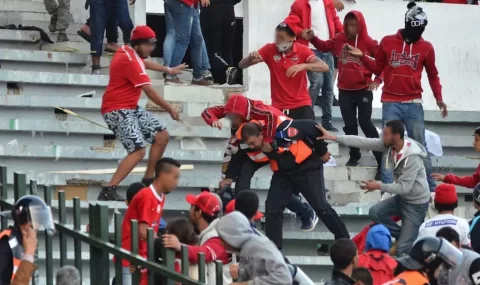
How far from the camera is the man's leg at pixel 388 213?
11.7 meters

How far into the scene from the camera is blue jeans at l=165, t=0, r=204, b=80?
14008mm

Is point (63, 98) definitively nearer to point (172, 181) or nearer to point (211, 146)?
point (211, 146)

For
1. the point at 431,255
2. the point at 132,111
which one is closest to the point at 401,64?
the point at 132,111

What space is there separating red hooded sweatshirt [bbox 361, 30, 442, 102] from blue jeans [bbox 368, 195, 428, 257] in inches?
74.2

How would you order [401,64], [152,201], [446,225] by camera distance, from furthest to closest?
[401,64] < [446,225] < [152,201]

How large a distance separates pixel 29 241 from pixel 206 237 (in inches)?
70.1

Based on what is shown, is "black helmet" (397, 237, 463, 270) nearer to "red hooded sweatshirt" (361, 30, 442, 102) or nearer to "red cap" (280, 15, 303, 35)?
"red hooded sweatshirt" (361, 30, 442, 102)

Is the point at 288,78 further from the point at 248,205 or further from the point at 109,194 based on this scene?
the point at 248,205

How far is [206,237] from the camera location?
905cm

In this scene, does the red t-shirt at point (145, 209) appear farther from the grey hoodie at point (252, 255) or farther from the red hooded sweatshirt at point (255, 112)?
the red hooded sweatshirt at point (255, 112)

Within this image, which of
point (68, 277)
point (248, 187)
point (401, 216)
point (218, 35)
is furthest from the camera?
point (218, 35)

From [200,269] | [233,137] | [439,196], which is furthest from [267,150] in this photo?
[200,269]

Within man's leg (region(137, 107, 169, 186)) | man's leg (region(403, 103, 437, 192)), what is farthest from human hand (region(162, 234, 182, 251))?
man's leg (region(403, 103, 437, 192))

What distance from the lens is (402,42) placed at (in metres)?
13.4
